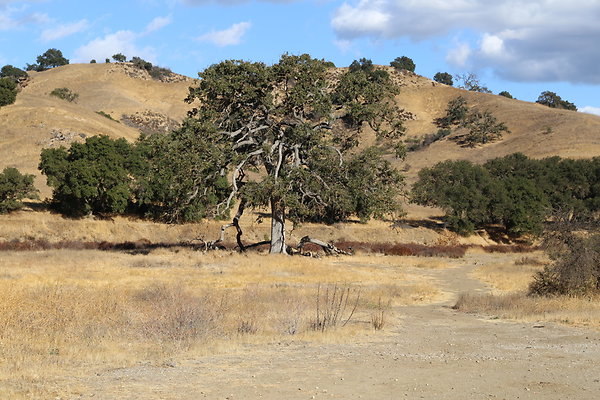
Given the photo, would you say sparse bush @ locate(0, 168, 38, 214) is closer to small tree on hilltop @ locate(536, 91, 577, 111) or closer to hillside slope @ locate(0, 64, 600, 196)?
hillside slope @ locate(0, 64, 600, 196)

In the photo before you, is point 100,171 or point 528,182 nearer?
point 100,171

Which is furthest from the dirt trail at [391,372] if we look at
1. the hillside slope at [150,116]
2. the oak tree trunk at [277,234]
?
the hillside slope at [150,116]

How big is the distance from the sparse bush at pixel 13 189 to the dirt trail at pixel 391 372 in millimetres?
44000

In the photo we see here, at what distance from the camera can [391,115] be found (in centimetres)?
3809

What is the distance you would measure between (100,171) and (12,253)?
54.3 feet

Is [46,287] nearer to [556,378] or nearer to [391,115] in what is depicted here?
[556,378]

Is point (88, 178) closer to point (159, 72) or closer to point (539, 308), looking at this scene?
point (539, 308)

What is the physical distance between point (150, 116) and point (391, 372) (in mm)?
117673

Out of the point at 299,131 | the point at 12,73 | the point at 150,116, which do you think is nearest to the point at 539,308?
the point at 299,131

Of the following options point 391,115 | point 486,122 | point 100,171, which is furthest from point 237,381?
point 486,122

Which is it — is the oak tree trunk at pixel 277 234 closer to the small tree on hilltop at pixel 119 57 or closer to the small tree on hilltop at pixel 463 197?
the small tree on hilltop at pixel 463 197

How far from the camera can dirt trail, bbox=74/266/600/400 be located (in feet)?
33.3

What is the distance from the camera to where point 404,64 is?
182875mm

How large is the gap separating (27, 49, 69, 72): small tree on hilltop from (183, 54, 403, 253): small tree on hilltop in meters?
156
